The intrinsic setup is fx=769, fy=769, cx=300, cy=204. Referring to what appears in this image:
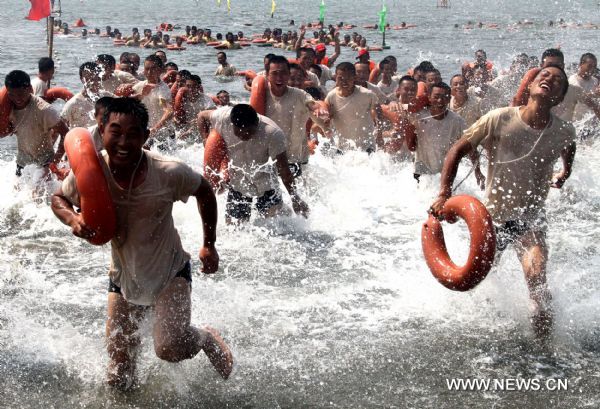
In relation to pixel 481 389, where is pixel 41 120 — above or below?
above

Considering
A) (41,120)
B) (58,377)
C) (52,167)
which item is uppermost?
(41,120)

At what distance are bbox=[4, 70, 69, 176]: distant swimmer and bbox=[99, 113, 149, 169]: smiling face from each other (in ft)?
14.6

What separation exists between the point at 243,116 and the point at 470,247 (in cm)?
312

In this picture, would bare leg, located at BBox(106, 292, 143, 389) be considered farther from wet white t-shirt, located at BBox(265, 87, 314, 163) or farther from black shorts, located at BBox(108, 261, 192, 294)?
wet white t-shirt, located at BBox(265, 87, 314, 163)

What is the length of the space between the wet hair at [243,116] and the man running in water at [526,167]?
2448 millimetres

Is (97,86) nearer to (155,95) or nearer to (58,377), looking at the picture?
(155,95)

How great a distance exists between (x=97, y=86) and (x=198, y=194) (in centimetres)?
513

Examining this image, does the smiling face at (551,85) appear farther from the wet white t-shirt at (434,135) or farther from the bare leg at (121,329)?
the wet white t-shirt at (434,135)

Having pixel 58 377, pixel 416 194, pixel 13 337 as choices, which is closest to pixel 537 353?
pixel 58 377

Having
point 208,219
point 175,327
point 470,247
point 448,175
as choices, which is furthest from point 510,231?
point 175,327

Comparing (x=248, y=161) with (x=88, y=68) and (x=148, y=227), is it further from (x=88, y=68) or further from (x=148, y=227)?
(x=148, y=227)

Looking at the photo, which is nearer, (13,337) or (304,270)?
(13,337)

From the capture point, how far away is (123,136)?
421 cm

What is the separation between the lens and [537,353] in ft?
18.2
